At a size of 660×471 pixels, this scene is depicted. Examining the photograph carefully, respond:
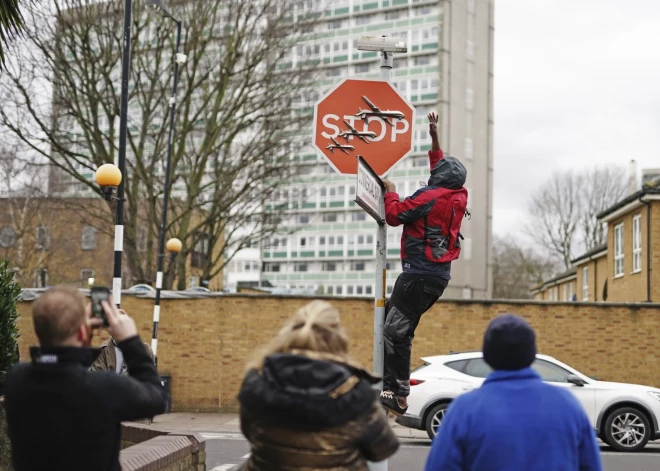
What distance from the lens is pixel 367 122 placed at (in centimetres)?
589

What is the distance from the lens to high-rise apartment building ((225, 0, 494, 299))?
77750 millimetres

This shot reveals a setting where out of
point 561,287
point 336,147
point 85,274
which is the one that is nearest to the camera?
point 336,147

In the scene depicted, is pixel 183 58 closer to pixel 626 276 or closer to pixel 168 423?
pixel 168 423

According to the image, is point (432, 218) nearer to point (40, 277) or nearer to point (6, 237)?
point (40, 277)

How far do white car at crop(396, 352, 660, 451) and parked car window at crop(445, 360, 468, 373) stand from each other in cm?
17

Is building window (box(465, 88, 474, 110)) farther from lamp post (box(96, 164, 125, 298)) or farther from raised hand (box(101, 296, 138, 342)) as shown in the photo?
raised hand (box(101, 296, 138, 342))

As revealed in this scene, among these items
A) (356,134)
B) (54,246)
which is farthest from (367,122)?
(54,246)

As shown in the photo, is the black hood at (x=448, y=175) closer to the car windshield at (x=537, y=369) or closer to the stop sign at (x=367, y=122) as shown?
the stop sign at (x=367, y=122)

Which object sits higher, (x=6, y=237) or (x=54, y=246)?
(x=6, y=237)

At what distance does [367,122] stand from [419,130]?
78.9 meters

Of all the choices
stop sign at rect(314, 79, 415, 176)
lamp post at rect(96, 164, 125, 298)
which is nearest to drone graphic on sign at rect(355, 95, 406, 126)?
stop sign at rect(314, 79, 415, 176)

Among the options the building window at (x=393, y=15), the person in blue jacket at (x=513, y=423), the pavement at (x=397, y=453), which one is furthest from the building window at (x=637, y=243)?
the building window at (x=393, y=15)

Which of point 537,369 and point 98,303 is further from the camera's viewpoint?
point 537,369

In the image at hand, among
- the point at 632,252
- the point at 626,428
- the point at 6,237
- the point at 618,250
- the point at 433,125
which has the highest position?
the point at 6,237
